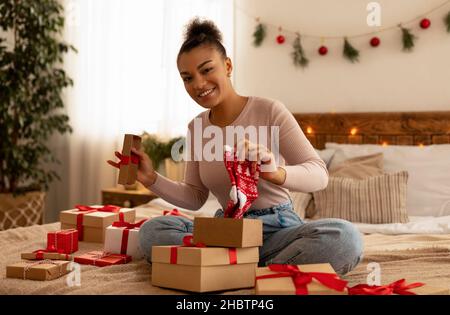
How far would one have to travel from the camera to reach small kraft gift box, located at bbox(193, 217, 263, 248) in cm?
137

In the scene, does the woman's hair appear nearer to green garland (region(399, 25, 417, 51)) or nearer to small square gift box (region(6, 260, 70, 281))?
small square gift box (region(6, 260, 70, 281))

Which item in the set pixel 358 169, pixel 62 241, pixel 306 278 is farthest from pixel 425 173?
pixel 62 241

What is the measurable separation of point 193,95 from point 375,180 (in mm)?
1192

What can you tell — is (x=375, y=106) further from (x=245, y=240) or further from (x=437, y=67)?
(x=245, y=240)

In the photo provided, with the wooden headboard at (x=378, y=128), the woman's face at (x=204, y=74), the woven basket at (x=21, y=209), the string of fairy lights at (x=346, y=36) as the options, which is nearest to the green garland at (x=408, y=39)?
the string of fairy lights at (x=346, y=36)

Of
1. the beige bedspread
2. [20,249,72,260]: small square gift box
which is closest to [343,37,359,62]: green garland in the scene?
the beige bedspread

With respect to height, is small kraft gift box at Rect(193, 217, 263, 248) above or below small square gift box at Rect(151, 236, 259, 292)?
above

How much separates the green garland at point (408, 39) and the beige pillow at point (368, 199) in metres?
0.89

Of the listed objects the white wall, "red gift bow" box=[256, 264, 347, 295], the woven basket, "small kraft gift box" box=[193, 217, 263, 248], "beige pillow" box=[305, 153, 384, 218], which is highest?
the white wall

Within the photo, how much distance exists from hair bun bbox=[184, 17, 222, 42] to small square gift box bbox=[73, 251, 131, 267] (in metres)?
0.77

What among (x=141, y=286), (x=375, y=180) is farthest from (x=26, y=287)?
(x=375, y=180)

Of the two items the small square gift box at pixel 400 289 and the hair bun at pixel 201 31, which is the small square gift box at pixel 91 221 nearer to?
the hair bun at pixel 201 31
